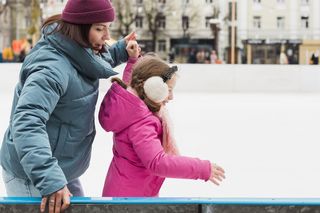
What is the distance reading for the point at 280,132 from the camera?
18.1ft

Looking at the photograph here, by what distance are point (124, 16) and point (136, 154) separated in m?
16.4

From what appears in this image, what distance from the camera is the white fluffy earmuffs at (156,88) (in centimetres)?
151

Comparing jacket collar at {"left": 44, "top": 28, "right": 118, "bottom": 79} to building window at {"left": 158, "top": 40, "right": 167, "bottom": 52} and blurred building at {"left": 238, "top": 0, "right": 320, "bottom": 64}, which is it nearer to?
blurred building at {"left": 238, "top": 0, "right": 320, "bottom": 64}

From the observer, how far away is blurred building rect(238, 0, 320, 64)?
583 inches

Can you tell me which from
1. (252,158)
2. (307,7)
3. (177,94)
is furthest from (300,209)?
(307,7)

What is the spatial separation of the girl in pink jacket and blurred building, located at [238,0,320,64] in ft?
40.3

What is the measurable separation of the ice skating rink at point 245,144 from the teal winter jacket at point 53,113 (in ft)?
4.74

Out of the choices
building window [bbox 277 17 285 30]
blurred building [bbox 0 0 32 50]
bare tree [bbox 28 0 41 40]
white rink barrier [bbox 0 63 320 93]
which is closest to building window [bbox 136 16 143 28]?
bare tree [bbox 28 0 41 40]

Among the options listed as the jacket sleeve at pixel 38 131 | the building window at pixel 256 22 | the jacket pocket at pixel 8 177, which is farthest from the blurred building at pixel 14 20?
the jacket sleeve at pixel 38 131

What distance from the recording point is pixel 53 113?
1468mm

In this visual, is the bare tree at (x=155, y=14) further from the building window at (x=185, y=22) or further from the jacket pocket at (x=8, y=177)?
the jacket pocket at (x=8, y=177)

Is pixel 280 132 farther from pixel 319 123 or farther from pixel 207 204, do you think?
pixel 207 204

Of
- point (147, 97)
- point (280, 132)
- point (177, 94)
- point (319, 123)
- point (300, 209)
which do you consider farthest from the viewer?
point (177, 94)

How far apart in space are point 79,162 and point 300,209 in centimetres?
59
